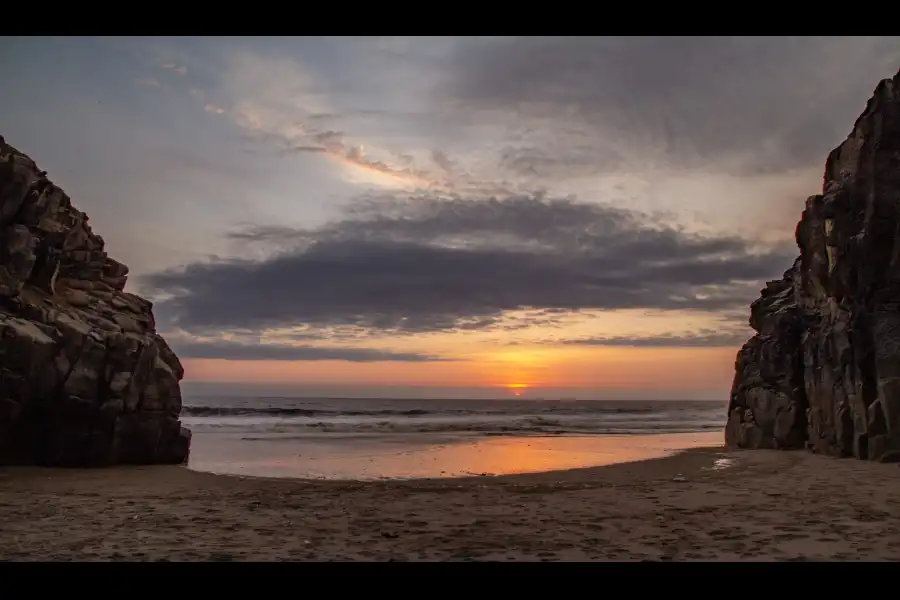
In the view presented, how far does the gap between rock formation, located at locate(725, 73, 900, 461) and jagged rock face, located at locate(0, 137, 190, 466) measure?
61.2 feet

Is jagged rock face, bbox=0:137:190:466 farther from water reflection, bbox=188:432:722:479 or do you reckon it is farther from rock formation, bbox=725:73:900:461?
rock formation, bbox=725:73:900:461

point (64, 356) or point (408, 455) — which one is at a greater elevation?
point (64, 356)

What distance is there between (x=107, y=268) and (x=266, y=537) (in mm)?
15083

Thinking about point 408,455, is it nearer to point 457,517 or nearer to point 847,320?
point 457,517

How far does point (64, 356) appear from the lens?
16.3 m

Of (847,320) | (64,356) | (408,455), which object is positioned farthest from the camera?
(408,455)

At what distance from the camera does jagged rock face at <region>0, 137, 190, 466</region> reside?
1580cm

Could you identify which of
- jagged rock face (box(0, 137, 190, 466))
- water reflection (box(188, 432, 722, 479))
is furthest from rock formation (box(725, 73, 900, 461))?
jagged rock face (box(0, 137, 190, 466))

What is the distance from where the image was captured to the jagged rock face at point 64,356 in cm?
1580

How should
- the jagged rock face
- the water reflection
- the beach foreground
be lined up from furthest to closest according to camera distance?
the water reflection
the jagged rock face
the beach foreground

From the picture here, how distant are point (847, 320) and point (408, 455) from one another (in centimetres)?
1448

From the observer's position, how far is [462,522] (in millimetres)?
9367

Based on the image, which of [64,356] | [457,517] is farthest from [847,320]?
[64,356]
